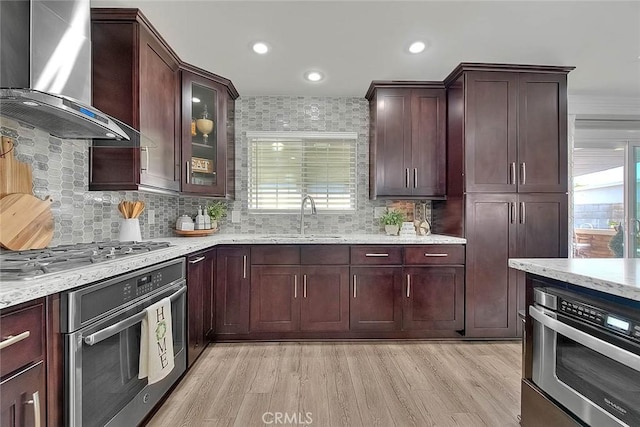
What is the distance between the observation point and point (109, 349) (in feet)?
A: 4.38

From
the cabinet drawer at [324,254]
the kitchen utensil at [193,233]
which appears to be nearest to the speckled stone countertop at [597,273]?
the cabinet drawer at [324,254]

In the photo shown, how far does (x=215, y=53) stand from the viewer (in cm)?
252

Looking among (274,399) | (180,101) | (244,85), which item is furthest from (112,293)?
(244,85)

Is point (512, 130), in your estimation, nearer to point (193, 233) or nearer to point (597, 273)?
point (597, 273)

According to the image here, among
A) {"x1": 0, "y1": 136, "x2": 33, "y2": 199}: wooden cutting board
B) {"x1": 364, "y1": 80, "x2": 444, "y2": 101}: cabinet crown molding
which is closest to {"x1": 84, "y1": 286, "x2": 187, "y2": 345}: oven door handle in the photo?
{"x1": 0, "y1": 136, "x2": 33, "y2": 199}: wooden cutting board

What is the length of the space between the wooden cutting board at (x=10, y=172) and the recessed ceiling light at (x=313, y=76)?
7.17 feet

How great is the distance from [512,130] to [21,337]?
337 cm

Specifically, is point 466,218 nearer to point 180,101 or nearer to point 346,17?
point 346,17

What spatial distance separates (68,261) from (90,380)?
473mm

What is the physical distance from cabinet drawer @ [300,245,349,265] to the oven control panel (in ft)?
5.46

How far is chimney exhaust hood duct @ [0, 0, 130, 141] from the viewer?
4.24 feet

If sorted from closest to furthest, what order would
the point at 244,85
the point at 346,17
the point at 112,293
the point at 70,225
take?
the point at 112,293 < the point at 70,225 < the point at 346,17 < the point at 244,85

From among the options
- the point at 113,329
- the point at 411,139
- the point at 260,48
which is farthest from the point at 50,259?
the point at 411,139

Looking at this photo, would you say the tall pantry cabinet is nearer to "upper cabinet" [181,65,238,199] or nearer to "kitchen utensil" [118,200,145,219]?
"upper cabinet" [181,65,238,199]
